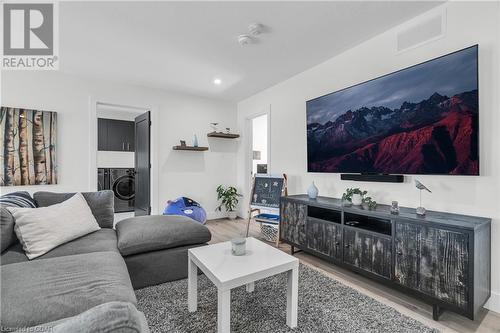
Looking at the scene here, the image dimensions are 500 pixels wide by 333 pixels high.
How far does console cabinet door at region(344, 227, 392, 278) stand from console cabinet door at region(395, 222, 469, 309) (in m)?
0.09

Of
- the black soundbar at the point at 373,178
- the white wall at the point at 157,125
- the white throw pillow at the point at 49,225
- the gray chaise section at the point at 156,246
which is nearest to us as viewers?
the white throw pillow at the point at 49,225

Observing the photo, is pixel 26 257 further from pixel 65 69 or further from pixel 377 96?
pixel 377 96

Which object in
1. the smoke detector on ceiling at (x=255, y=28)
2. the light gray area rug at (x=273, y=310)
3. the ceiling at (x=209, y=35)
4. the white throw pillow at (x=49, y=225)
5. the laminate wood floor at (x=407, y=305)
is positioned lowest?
the laminate wood floor at (x=407, y=305)

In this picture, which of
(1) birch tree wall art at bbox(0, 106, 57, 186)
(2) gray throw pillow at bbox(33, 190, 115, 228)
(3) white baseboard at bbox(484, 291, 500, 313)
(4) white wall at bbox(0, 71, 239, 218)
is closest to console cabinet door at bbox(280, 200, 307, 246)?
(3) white baseboard at bbox(484, 291, 500, 313)

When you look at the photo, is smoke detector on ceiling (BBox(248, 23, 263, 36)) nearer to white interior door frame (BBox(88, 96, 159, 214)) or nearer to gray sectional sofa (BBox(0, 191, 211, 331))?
gray sectional sofa (BBox(0, 191, 211, 331))

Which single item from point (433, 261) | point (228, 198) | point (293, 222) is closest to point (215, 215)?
point (228, 198)

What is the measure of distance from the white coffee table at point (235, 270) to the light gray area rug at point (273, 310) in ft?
0.43

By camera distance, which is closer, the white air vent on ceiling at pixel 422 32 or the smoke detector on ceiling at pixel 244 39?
the white air vent on ceiling at pixel 422 32

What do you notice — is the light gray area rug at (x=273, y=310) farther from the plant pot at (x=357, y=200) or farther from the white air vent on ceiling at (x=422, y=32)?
the white air vent on ceiling at (x=422, y=32)

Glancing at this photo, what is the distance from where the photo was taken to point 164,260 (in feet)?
7.06

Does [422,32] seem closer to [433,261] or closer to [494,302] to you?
[433,261]

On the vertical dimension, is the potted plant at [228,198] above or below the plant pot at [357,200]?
below

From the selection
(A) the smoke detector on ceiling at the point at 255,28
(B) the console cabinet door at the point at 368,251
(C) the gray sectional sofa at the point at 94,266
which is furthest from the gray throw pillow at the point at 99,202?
(B) the console cabinet door at the point at 368,251

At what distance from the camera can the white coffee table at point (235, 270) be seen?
134 centimetres
